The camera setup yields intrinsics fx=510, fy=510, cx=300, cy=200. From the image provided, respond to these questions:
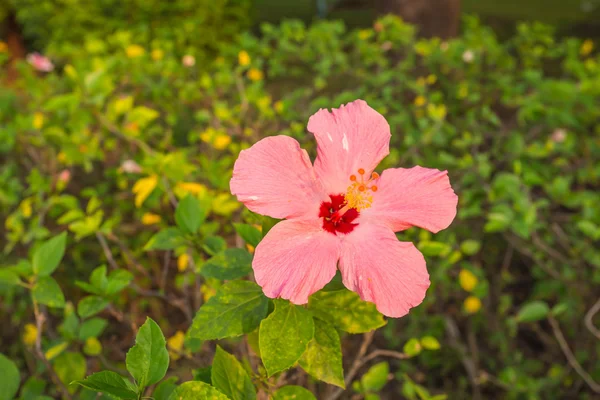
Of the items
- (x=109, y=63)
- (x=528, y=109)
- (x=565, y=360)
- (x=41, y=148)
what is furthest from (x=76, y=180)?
(x=565, y=360)

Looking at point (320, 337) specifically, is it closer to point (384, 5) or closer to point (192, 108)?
point (192, 108)

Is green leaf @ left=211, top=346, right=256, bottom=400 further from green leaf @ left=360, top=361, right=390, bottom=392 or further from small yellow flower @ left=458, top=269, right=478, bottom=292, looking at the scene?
small yellow flower @ left=458, top=269, right=478, bottom=292

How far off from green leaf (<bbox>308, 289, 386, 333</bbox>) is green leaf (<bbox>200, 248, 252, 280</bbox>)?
15cm

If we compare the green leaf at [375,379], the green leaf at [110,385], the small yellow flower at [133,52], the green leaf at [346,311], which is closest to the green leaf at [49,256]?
the green leaf at [110,385]

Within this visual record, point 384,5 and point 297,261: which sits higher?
point 297,261

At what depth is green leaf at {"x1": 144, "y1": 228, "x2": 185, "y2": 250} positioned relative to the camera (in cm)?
127

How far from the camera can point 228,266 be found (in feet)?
3.21

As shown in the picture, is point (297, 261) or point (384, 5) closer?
point (297, 261)

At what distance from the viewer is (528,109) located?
2.63 m

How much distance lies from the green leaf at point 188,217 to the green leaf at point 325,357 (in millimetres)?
504

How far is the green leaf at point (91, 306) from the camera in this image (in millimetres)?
1236

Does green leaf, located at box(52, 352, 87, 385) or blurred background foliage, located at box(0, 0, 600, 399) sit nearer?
green leaf, located at box(52, 352, 87, 385)

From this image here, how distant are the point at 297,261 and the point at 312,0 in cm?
1499

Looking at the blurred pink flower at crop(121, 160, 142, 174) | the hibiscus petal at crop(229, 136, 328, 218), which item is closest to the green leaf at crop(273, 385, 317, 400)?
the hibiscus petal at crop(229, 136, 328, 218)
